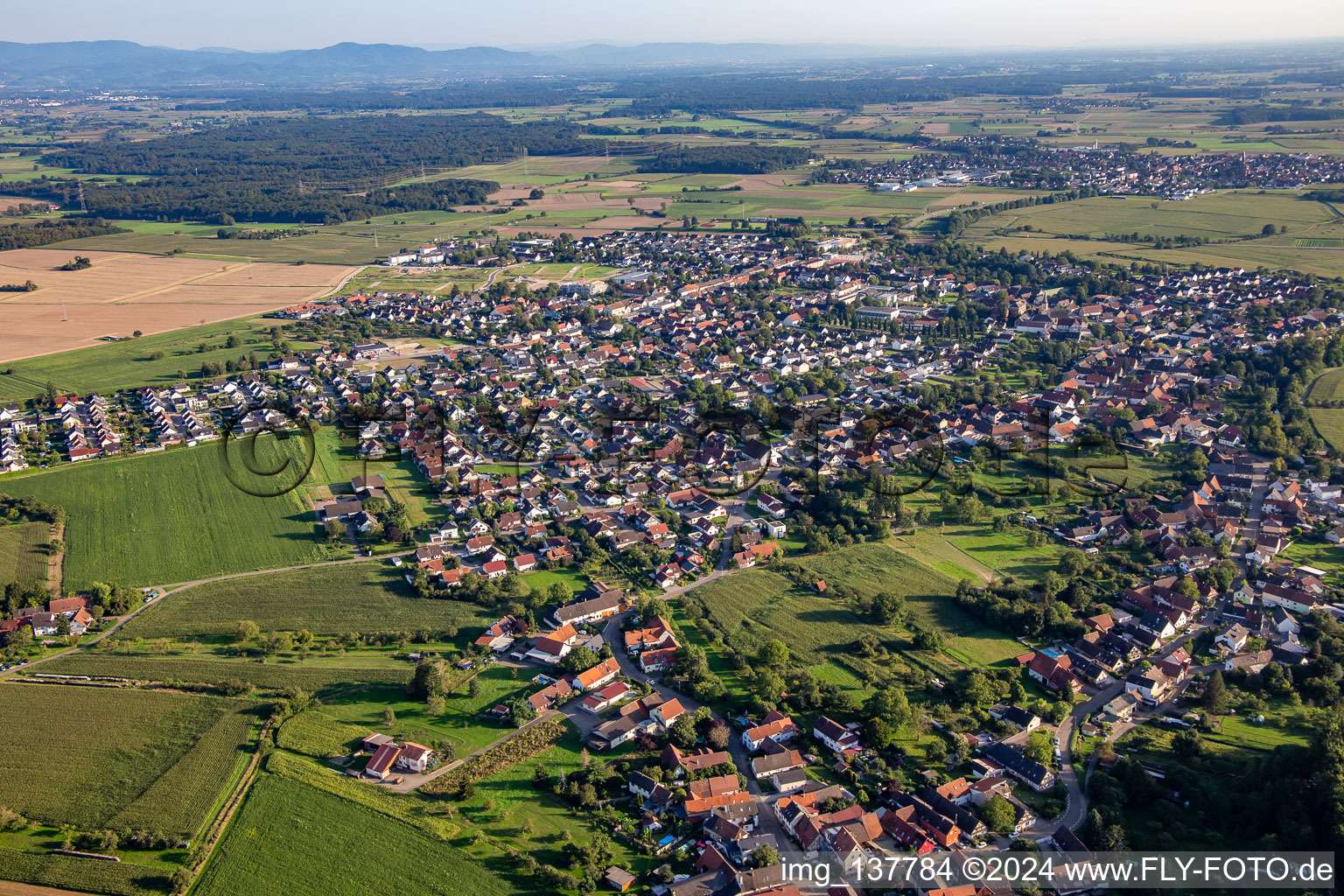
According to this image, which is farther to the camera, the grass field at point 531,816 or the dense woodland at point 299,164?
the dense woodland at point 299,164

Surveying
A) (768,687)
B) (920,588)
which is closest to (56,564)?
(768,687)

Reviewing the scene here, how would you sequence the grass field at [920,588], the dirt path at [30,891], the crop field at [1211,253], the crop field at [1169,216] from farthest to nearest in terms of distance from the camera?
the crop field at [1169,216], the crop field at [1211,253], the grass field at [920,588], the dirt path at [30,891]

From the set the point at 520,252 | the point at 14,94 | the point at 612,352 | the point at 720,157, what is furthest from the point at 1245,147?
the point at 14,94

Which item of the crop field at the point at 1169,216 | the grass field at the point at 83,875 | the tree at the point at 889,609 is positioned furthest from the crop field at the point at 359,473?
the crop field at the point at 1169,216

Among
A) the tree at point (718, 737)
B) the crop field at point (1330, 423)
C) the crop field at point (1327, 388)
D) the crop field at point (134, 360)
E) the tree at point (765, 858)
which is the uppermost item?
the crop field at point (134, 360)

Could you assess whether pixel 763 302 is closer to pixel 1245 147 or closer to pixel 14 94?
pixel 1245 147

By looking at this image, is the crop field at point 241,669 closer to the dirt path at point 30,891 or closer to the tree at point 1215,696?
the dirt path at point 30,891

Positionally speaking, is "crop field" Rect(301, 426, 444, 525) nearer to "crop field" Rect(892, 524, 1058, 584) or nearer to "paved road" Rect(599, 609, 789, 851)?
"paved road" Rect(599, 609, 789, 851)
